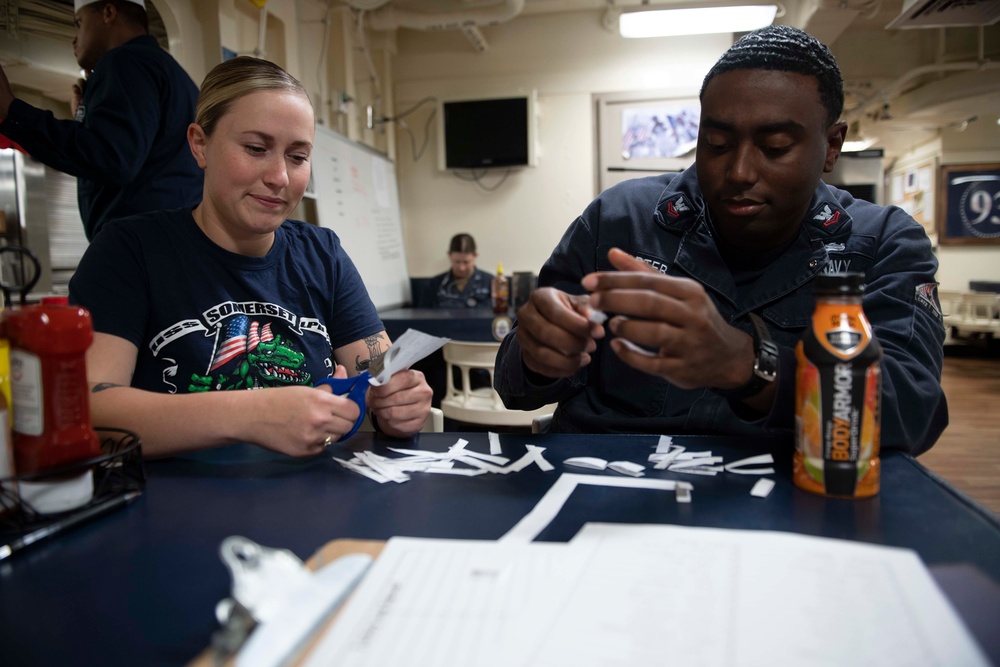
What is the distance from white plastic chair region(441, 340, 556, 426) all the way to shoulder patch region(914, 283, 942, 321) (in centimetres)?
156

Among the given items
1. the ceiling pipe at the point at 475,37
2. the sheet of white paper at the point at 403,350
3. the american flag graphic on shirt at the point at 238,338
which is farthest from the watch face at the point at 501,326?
the ceiling pipe at the point at 475,37

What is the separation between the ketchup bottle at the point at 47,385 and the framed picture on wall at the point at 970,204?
9.09 m

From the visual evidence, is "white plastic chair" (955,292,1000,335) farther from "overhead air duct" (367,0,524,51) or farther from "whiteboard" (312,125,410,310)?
"whiteboard" (312,125,410,310)

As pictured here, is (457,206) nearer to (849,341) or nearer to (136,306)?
(136,306)

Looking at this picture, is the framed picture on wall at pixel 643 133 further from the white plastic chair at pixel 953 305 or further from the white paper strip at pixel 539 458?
the white plastic chair at pixel 953 305

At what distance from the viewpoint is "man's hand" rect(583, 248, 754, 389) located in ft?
2.40

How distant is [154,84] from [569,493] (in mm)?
1664

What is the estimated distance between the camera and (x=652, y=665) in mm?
417

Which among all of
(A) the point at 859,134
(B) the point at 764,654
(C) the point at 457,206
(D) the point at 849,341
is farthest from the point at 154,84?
(A) the point at 859,134

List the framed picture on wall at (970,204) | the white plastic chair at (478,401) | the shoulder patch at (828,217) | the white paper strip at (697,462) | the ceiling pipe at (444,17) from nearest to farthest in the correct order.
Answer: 1. the white paper strip at (697,462)
2. the shoulder patch at (828,217)
3. the white plastic chair at (478,401)
4. the ceiling pipe at (444,17)
5. the framed picture on wall at (970,204)

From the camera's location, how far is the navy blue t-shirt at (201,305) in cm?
107

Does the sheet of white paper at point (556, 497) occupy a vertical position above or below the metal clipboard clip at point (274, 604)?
below

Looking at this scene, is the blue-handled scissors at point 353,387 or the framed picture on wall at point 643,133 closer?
the blue-handled scissors at point 353,387

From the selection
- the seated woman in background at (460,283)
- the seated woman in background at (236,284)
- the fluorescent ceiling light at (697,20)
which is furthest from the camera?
the seated woman in background at (460,283)
